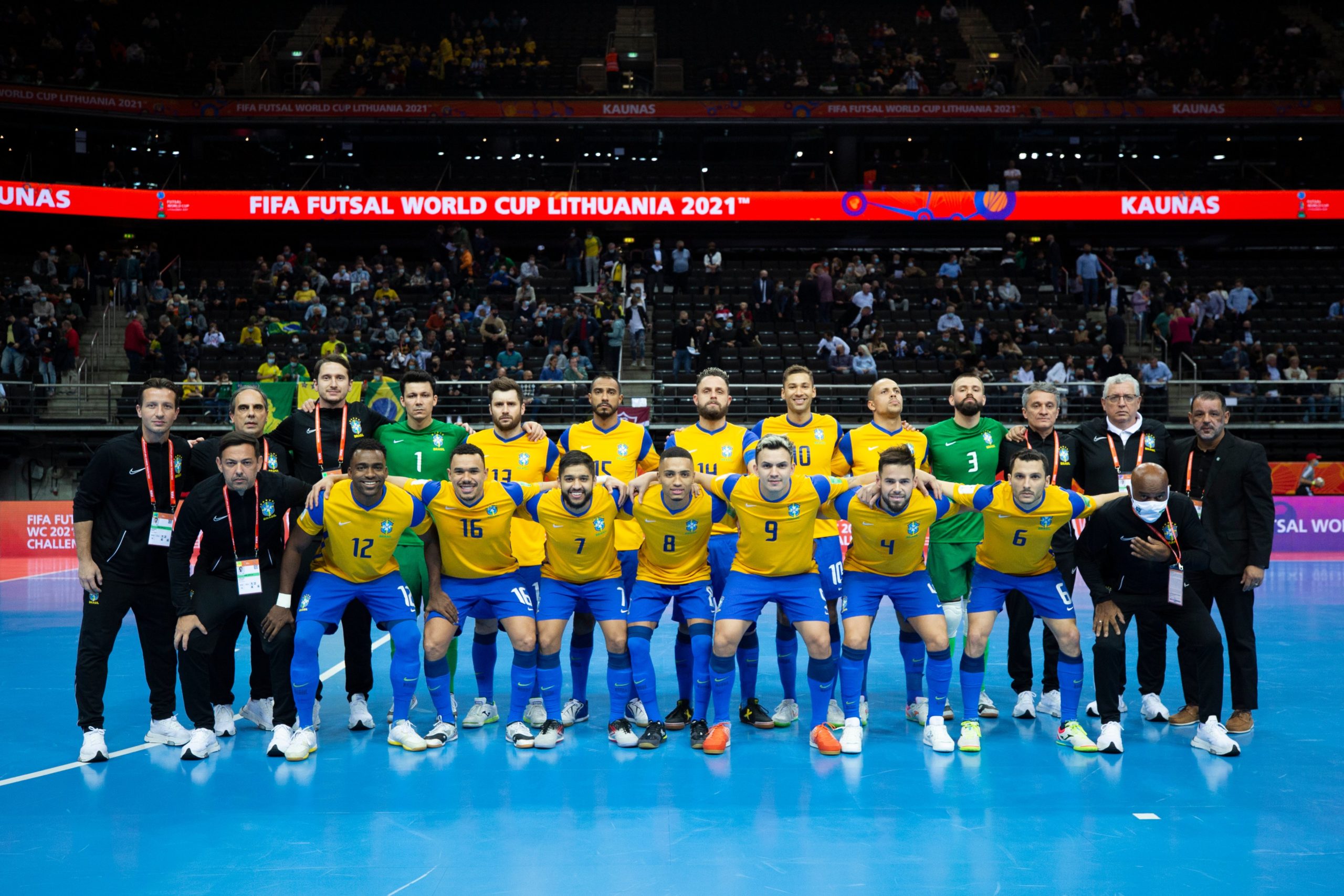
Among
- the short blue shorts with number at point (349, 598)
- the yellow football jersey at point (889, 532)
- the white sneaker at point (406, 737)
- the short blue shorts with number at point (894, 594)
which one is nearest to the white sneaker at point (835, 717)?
the short blue shorts with number at point (894, 594)

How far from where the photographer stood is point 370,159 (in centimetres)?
3102

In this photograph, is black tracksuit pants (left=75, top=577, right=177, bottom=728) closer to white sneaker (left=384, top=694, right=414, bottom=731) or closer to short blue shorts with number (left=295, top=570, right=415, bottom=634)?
short blue shorts with number (left=295, top=570, right=415, bottom=634)

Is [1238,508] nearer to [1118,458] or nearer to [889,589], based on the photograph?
[1118,458]

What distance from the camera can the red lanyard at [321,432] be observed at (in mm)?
8141

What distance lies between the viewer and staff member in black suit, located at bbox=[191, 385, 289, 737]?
7.32m

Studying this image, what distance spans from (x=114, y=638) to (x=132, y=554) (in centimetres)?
58

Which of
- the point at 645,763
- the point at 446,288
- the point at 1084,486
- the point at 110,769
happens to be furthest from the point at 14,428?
the point at 1084,486

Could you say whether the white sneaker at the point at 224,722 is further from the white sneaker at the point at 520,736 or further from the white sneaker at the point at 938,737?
the white sneaker at the point at 938,737

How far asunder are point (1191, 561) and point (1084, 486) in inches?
41.9

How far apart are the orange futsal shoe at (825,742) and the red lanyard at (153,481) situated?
4618mm

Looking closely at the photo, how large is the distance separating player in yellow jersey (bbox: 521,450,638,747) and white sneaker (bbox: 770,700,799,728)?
1.12 m

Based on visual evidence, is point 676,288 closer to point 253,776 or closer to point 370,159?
point 370,159

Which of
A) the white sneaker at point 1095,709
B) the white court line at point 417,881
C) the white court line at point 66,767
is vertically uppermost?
the white court line at point 417,881

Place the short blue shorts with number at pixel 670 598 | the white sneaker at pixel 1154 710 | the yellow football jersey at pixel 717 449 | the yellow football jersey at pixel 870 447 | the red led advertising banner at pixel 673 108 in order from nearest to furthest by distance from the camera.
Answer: the short blue shorts with number at pixel 670 598, the white sneaker at pixel 1154 710, the yellow football jersey at pixel 717 449, the yellow football jersey at pixel 870 447, the red led advertising banner at pixel 673 108
